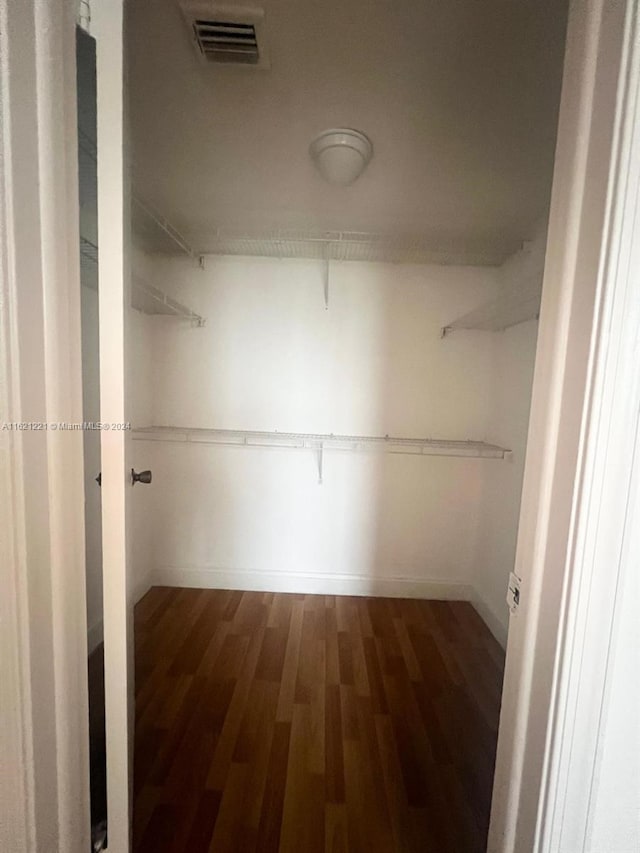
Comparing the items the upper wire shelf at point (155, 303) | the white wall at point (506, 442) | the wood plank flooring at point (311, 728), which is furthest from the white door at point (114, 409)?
the white wall at point (506, 442)

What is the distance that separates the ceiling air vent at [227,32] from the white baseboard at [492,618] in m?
2.68

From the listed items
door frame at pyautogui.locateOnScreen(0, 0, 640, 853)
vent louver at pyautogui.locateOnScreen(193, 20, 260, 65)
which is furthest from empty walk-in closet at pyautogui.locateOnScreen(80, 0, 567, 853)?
door frame at pyautogui.locateOnScreen(0, 0, 640, 853)

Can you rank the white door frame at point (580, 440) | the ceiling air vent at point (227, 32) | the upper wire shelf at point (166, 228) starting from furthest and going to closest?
the upper wire shelf at point (166, 228) < the ceiling air vent at point (227, 32) < the white door frame at point (580, 440)

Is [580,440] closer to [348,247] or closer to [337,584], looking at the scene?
[348,247]

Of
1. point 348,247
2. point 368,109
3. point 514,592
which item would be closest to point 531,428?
point 514,592

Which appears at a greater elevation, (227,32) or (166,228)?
(227,32)

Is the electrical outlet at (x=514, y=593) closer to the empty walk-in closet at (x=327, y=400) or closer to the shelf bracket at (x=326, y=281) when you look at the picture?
the empty walk-in closet at (x=327, y=400)

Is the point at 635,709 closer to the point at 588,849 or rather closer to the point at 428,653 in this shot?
the point at 588,849

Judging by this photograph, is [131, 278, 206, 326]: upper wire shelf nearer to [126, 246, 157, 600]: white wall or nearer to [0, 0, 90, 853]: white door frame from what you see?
[126, 246, 157, 600]: white wall

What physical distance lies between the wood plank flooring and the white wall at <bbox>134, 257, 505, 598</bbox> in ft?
1.06

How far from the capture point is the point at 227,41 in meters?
0.99

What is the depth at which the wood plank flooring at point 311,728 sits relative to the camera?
115 cm

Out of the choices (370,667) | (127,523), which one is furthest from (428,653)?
(127,523)

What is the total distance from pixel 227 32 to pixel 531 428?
1322 mm
